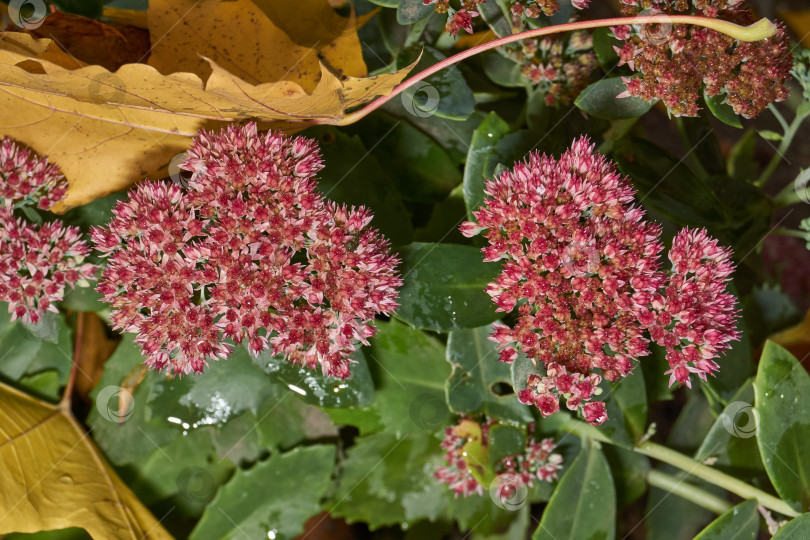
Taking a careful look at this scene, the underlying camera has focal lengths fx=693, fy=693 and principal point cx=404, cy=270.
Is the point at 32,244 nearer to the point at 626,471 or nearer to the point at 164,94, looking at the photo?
the point at 164,94

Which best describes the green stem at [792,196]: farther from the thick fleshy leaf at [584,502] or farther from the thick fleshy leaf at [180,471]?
the thick fleshy leaf at [180,471]

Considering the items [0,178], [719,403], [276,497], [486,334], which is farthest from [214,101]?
[719,403]

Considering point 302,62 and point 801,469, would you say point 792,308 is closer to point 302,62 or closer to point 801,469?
point 801,469

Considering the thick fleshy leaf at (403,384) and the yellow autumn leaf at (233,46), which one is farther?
the thick fleshy leaf at (403,384)

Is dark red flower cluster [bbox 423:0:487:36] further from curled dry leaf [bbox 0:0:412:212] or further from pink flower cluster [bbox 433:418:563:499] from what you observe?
pink flower cluster [bbox 433:418:563:499]

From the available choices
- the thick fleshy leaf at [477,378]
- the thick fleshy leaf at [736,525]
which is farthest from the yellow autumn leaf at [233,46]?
the thick fleshy leaf at [736,525]

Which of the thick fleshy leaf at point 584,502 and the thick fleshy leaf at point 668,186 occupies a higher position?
the thick fleshy leaf at point 668,186
